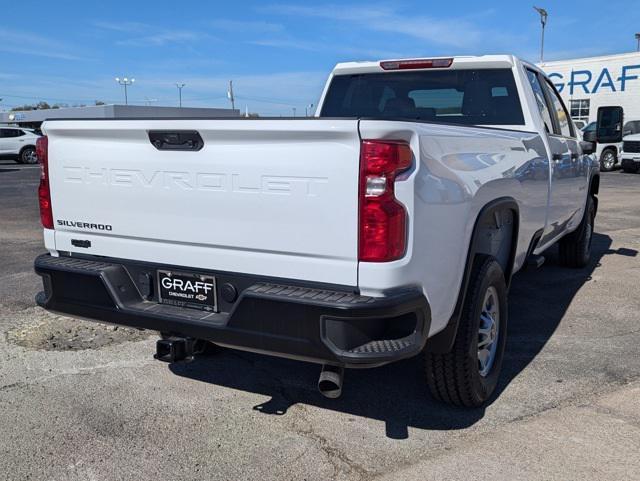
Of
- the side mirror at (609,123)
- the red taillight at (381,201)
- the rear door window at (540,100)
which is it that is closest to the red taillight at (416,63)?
the rear door window at (540,100)

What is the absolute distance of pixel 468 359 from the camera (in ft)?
10.8

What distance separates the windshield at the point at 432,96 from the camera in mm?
4934

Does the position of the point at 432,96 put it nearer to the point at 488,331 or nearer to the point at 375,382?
the point at 488,331

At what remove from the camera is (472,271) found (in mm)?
3326

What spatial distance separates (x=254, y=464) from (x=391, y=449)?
671mm

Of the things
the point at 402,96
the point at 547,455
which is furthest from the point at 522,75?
the point at 547,455

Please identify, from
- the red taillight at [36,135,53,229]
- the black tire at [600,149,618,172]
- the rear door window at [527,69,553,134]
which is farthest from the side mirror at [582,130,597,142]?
the black tire at [600,149,618,172]

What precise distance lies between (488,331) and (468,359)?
17.1 inches

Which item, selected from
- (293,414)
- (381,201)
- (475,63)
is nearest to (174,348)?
(293,414)

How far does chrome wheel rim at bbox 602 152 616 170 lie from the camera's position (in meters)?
23.5

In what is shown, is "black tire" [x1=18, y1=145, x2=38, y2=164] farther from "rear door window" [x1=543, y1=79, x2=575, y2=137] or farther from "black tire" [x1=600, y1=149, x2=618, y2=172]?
"rear door window" [x1=543, y1=79, x2=575, y2=137]

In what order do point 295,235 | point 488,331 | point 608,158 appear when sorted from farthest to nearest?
point 608,158, point 488,331, point 295,235

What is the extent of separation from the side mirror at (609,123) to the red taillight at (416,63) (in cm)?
201

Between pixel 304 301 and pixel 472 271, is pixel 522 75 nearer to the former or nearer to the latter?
pixel 472 271
